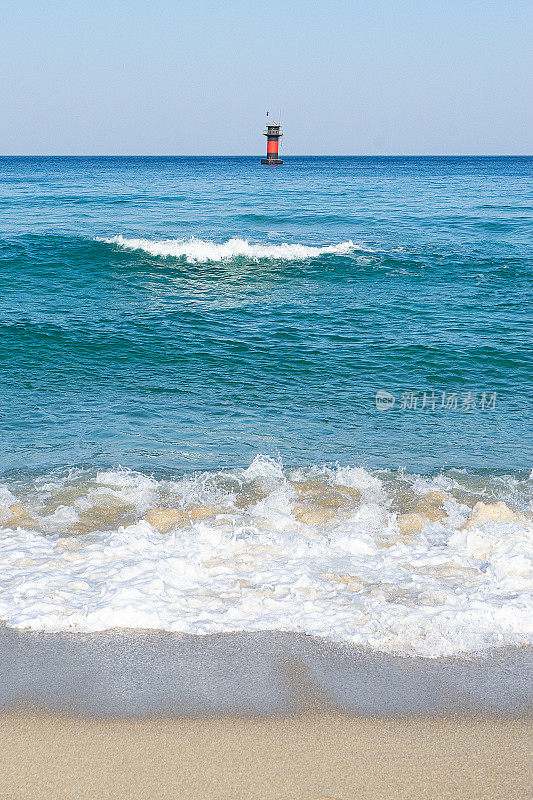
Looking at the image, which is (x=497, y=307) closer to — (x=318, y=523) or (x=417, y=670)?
(x=318, y=523)

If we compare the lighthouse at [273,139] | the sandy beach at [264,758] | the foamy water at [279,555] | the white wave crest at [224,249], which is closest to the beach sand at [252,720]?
the sandy beach at [264,758]

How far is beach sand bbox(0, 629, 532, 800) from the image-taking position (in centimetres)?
316

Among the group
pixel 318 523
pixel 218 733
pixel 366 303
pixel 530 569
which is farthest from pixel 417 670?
pixel 366 303

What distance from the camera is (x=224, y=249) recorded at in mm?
20328

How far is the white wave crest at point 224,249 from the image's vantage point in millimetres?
19656

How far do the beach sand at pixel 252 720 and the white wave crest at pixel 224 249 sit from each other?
16229 mm

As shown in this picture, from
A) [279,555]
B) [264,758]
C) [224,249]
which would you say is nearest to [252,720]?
[264,758]

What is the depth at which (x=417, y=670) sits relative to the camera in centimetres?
398

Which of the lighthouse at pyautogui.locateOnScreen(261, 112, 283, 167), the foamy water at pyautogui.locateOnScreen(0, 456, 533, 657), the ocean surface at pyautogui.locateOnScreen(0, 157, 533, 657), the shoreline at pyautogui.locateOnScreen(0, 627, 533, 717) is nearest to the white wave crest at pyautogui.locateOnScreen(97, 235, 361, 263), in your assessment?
the ocean surface at pyautogui.locateOnScreen(0, 157, 533, 657)

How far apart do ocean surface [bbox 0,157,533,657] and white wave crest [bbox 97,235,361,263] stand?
3.7 inches

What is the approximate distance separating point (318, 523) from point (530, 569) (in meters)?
1.76

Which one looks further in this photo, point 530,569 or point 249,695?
point 530,569

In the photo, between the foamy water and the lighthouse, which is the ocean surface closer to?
the foamy water

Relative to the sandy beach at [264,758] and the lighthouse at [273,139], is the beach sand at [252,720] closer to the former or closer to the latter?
the sandy beach at [264,758]
